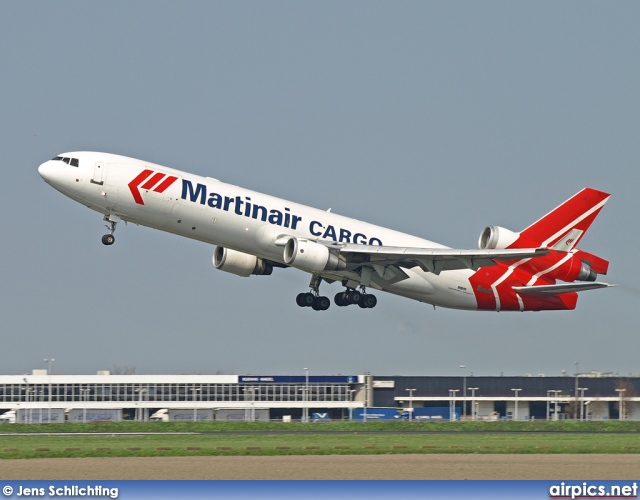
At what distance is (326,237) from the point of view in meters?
50.3

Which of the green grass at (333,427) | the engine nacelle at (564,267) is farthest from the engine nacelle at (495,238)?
the green grass at (333,427)

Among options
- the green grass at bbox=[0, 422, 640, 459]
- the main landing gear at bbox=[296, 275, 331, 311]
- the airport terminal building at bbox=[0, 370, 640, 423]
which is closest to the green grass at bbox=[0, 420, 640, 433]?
the green grass at bbox=[0, 422, 640, 459]

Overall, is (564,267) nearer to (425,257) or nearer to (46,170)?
(425,257)

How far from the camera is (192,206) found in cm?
4662

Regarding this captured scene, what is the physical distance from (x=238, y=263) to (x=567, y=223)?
1755 cm

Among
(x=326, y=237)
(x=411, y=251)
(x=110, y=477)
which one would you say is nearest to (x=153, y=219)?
(x=326, y=237)

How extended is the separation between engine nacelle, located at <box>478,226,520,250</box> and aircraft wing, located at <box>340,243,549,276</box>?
2686mm

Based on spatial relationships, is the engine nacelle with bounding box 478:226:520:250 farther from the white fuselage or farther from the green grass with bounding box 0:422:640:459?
the green grass with bounding box 0:422:640:459

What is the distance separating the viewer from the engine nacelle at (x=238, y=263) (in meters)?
52.4

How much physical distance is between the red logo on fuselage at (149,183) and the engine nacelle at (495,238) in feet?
53.6

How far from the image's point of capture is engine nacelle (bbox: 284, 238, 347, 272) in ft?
157

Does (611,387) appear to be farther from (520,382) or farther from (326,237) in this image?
(326,237)

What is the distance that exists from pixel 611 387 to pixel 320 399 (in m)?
34.6

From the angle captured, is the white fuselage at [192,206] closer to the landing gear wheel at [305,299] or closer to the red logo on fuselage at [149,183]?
the red logo on fuselage at [149,183]
